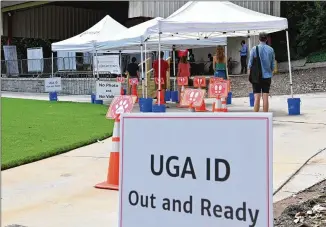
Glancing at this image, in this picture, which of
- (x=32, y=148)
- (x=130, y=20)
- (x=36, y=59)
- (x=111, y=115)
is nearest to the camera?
(x=111, y=115)

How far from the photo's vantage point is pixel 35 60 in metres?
27.1

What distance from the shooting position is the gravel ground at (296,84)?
19766mm

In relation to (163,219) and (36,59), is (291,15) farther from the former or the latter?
(163,219)

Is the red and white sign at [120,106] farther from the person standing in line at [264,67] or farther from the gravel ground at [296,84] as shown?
the gravel ground at [296,84]

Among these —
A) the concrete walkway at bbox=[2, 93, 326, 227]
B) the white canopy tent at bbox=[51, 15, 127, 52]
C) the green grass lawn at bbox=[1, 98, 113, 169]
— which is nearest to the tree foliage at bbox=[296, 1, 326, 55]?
the white canopy tent at bbox=[51, 15, 127, 52]

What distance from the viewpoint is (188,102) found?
948 centimetres

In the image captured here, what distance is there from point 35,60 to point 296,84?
14.3 meters

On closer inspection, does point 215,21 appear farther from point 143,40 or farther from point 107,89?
point 107,89

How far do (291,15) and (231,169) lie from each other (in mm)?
34771

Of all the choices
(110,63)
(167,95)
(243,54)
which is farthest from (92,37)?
(243,54)

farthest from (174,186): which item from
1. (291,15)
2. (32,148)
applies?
(291,15)

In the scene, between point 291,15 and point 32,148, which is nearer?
point 32,148

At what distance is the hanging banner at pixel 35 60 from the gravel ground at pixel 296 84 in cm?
1066

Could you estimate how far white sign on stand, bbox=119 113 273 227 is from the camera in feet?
7.29
